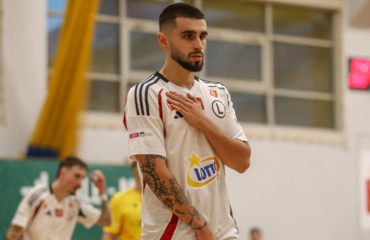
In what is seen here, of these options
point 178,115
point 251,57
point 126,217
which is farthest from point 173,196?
point 251,57

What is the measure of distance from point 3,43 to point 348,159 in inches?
319

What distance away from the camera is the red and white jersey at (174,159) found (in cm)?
286

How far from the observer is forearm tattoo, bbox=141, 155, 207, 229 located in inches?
110

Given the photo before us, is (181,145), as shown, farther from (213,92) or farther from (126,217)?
(126,217)

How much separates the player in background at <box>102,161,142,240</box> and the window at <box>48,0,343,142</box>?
4660 mm

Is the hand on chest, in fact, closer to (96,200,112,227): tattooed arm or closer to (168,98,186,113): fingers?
(168,98,186,113): fingers

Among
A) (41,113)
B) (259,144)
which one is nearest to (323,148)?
(259,144)

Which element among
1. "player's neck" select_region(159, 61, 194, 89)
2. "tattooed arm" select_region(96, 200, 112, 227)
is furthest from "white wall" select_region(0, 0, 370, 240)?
"player's neck" select_region(159, 61, 194, 89)

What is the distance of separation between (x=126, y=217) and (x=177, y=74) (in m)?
3.81

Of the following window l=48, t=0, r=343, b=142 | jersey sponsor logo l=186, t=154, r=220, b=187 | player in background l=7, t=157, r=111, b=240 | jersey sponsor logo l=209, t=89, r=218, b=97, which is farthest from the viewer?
window l=48, t=0, r=343, b=142

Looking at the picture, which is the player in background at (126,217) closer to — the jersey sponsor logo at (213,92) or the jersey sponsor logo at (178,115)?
the jersey sponsor logo at (213,92)

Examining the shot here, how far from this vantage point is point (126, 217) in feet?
21.5

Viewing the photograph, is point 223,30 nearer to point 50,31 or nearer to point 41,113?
point 50,31

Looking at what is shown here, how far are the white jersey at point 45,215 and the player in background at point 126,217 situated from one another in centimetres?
48
